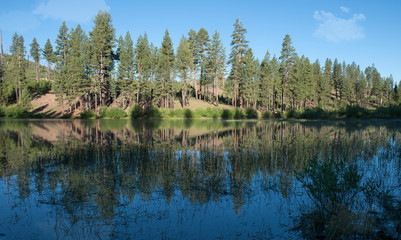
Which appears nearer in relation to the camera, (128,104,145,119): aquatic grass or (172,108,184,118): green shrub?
(128,104,145,119): aquatic grass

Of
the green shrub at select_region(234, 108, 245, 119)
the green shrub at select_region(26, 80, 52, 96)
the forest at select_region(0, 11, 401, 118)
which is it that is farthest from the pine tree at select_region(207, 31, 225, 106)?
the green shrub at select_region(26, 80, 52, 96)

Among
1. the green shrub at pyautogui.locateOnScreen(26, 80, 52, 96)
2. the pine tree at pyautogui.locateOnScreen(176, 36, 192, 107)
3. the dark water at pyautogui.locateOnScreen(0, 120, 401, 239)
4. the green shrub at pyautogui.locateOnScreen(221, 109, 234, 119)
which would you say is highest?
the pine tree at pyautogui.locateOnScreen(176, 36, 192, 107)

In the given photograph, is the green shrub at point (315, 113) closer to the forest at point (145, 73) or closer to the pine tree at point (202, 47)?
the forest at point (145, 73)

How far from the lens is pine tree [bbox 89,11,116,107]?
58156 mm

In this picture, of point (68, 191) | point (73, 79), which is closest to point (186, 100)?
point (73, 79)

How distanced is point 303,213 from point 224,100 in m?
77.2

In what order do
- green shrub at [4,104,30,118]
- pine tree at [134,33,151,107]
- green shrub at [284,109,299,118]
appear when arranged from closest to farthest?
green shrub at [4,104,30,118] → green shrub at [284,109,299,118] → pine tree at [134,33,151,107]

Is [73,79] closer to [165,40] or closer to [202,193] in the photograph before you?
[165,40]

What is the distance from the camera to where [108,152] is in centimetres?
1322

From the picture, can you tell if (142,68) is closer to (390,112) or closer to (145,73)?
(145,73)

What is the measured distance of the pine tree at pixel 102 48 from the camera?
58.2 meters

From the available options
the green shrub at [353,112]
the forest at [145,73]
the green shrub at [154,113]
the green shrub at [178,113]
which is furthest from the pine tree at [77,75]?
the green shrub at [353,112]

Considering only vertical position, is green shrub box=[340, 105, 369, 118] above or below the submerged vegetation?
above

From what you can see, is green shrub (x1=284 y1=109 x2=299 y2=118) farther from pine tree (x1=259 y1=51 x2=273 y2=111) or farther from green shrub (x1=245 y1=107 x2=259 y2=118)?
pine tree (x1=259 y1=51 x2=273 y2=111)
